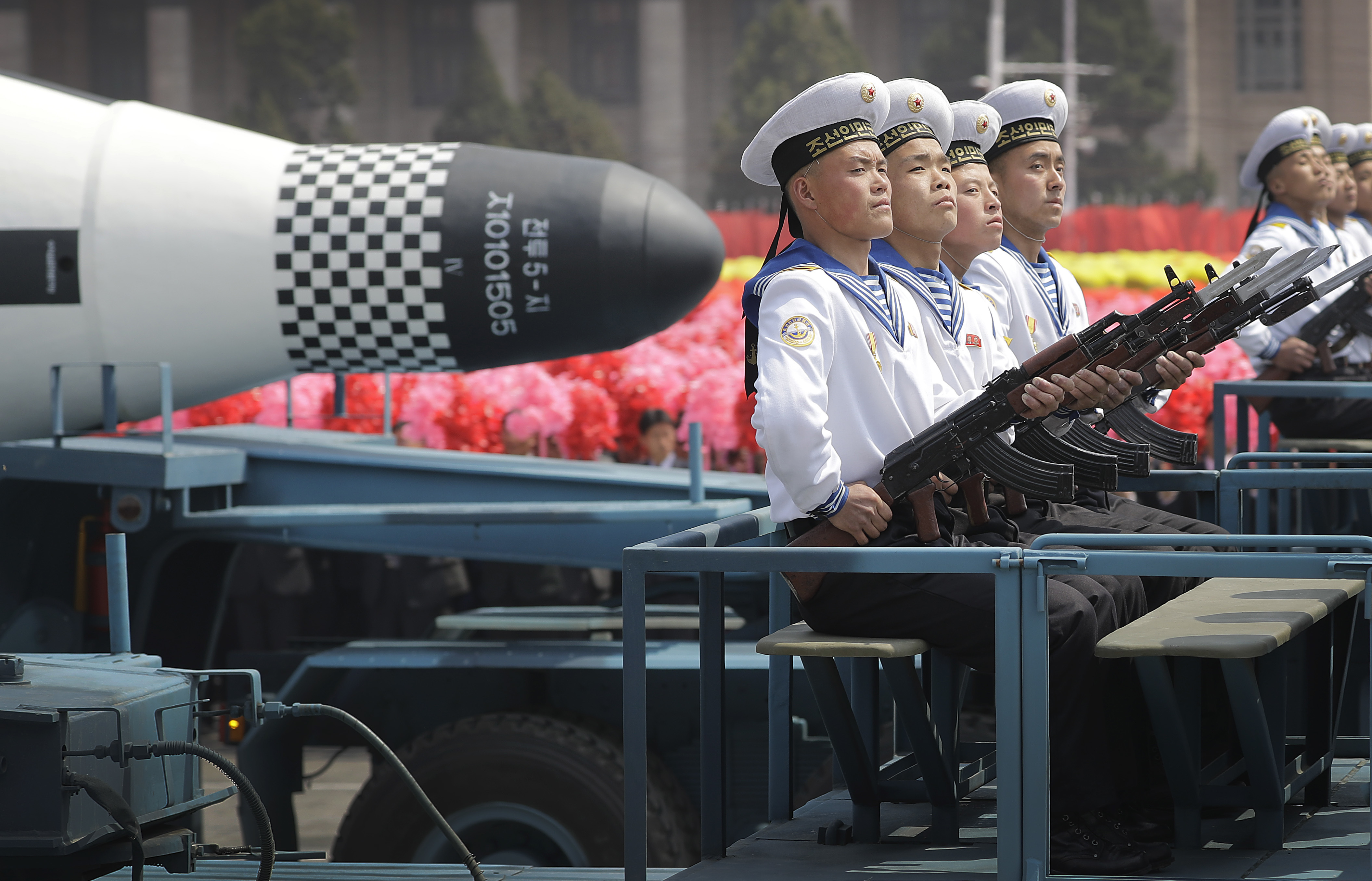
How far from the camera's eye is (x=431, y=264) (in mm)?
6461

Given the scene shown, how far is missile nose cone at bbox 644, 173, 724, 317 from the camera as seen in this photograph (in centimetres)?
656

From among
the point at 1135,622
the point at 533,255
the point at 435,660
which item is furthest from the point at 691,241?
the point at 1135,622

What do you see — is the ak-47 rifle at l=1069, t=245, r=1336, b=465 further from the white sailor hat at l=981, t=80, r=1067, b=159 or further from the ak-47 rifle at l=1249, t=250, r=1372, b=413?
the ak-47 rifle at l=1249, t=250, r=1372, b=413

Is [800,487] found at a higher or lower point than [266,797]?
higher

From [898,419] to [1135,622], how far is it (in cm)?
66

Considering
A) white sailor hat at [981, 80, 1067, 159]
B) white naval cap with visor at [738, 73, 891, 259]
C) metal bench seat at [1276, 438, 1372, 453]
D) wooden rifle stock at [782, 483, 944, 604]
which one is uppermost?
white sailor hat at [981, 80, 1067, 159]

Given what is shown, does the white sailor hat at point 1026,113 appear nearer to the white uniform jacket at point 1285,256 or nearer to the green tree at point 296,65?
the white uniform jacket at point 1285,256

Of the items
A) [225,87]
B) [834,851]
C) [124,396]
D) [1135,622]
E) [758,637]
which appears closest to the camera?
[1135,622]

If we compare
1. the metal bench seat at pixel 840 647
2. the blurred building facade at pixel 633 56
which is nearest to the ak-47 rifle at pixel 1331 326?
the metal bench seat at pixel 840 647

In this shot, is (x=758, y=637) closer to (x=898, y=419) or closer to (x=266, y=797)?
(x=266, y=797)

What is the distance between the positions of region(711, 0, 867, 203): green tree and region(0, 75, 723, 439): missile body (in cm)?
4272

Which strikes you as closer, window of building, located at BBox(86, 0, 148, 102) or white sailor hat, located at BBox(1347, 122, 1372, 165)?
white sailor hat, located at BBox(1347, 122, 1372, 165)

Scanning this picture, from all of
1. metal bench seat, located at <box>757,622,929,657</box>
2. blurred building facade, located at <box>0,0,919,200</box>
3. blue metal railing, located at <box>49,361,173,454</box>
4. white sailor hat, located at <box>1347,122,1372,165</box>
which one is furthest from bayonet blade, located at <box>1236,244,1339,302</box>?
blurred building facade, located at <box>0,0,919,200</box>

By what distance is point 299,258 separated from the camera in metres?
6.53
